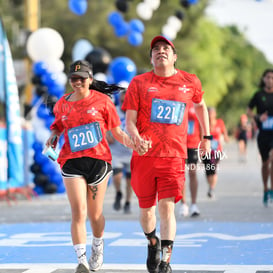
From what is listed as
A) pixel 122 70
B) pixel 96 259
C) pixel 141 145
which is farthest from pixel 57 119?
pixel 122 70

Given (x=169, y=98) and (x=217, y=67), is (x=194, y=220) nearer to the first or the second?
(x=169, y=98)

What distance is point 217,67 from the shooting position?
58281 millimetres

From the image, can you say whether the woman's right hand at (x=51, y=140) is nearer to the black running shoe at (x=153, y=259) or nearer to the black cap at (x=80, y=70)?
the black cap at (x=80, y=70)

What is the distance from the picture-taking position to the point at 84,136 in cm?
676

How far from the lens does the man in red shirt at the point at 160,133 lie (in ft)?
21.8

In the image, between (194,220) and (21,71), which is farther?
(21,71)

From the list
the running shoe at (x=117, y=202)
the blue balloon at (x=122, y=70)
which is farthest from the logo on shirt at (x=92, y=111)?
the blue balloon at (x=122, y=70)

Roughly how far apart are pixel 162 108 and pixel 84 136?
0.70 metres

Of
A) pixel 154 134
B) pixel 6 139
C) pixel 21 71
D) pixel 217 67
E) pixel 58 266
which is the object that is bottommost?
pixel 58 266

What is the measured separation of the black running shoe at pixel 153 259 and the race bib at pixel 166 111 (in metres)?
1.03

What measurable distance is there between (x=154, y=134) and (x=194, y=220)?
457 centimetres

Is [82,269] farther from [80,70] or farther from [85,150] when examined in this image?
[80,70]

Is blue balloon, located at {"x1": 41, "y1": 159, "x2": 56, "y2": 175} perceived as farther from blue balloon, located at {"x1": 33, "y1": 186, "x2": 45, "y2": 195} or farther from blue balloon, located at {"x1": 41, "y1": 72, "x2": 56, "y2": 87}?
blue balloon, located at {"x1": 41, "y1": 72, "x2": 56, "y2": 87}

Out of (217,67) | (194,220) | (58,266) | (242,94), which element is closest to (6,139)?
(194,220)
